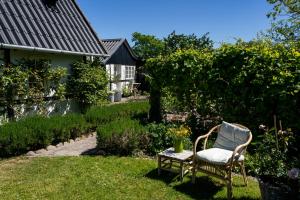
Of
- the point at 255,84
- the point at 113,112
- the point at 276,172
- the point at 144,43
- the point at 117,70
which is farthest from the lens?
the point at 144,43

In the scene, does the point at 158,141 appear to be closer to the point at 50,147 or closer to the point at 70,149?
the point at 70,149

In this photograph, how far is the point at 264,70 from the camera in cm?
671

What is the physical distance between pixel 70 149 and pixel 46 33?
198 inches

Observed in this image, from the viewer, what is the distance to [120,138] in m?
7.32

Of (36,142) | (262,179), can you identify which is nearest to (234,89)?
(262,179)

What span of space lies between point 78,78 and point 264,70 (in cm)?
790

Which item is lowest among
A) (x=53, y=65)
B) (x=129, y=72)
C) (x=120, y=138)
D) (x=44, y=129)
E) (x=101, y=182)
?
(x=101, y=182)

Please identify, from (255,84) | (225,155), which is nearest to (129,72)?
(255,84)

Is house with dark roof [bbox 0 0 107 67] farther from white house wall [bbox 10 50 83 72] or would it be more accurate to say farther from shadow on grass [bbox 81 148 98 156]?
shadow on grass [bbox 81 148 98 156]

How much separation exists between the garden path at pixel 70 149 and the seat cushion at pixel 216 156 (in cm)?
333

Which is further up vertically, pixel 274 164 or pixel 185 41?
pixel 185 41

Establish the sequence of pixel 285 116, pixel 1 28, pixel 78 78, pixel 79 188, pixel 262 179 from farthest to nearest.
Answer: pixel 78 78
pixel 1 28
pixel 285 116
pixel 79 188
pixel 262 179

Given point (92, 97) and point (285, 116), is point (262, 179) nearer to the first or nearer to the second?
point (285, 116)

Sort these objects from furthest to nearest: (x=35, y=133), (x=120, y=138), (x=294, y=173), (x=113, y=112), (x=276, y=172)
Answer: (x=113, y=112), (x=35, y=133), (x=120, y=138), (x=276, y=172), (x=294, y=173)
